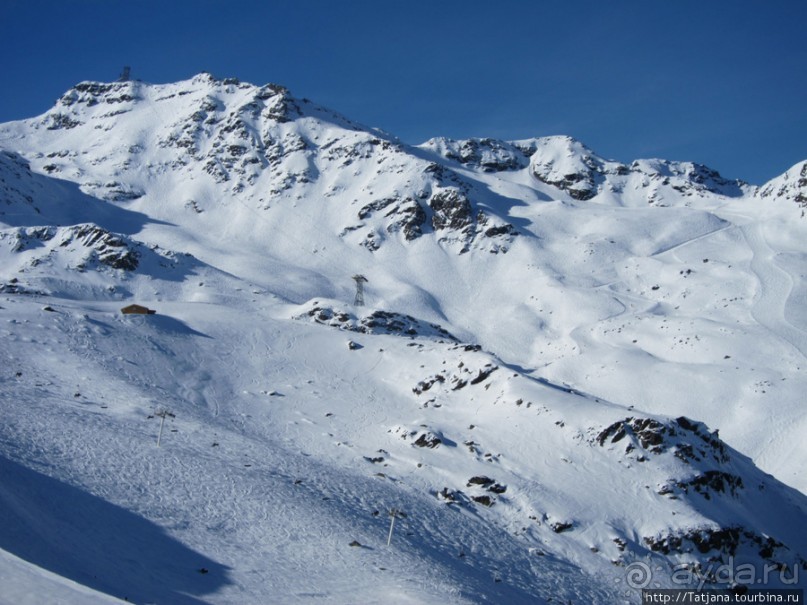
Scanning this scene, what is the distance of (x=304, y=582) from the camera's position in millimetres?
21656

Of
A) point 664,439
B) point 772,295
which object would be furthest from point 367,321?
point 772,295

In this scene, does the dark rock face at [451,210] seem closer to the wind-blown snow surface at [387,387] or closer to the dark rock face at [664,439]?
the wind-blown snow surface at [387,387]

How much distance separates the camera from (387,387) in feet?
176

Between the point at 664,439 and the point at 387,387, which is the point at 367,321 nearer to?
the point at 387,387

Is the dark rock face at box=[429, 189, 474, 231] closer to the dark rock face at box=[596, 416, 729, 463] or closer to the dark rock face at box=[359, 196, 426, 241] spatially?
the dark rock face at box=[359, 196, 426, 241]

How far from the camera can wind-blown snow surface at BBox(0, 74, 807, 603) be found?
24328 millimetres

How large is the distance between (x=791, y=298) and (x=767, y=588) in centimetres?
5665

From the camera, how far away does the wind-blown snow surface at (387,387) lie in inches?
958

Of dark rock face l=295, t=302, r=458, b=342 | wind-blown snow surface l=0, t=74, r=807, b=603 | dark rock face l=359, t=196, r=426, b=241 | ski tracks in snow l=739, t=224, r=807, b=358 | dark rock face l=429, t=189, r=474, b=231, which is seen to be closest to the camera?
wind-blown snow surface l=0, t=74, r=807, b=603

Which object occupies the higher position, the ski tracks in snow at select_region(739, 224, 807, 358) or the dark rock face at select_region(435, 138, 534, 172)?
the dark rock face at select_region(435, 138, 534, 172)

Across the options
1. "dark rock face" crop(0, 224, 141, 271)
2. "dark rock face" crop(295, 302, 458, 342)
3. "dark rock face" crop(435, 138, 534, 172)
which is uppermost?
"dark rock face" crop(435, 138, 534, 172)

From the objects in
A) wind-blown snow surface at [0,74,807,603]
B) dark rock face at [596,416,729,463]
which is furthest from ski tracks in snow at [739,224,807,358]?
dark rock face at [596,416,729,463]

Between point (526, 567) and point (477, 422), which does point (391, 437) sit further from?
point (526, 567)

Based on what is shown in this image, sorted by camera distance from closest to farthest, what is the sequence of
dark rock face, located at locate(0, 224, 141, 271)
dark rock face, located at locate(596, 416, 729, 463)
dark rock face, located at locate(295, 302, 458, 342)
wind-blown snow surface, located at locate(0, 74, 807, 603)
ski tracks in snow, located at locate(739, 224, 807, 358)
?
1. wind-blown snow surface, located at locate(0, 74, 807, 603)
2. dark rock face, located at locate(596, 416, 729, 463)
3. ski tracks in snow, located at locate(739, 224, 807, 358)
4. dark rock face, located at locate(295, 302, 458, 342)
5. dark rock face, located at locate(0, 224, 141, 271)
